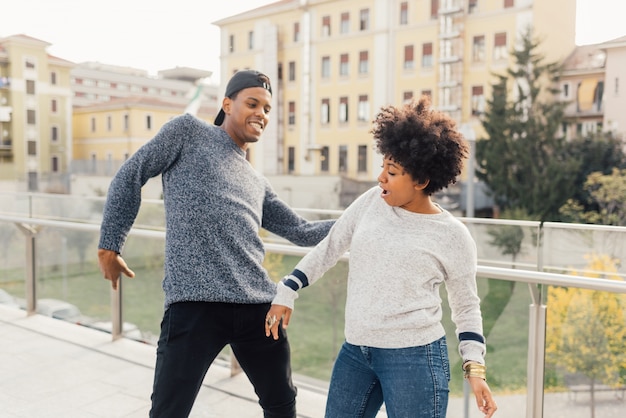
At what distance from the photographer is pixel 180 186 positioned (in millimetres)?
2107

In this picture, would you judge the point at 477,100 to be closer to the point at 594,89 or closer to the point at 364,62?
the point at 594,89

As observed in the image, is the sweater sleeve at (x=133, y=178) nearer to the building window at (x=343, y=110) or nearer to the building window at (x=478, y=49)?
the building window at (x=478, y=49)

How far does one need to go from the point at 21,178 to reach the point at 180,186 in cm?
4873

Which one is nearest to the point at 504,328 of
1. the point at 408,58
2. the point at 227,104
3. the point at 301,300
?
the point at 301,300

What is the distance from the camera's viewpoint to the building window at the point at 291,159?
1503 inches

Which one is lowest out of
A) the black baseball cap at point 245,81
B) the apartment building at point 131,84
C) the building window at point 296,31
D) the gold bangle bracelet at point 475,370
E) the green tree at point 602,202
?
the green tree at point 602,202

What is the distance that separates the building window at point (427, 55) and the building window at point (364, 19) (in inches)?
156

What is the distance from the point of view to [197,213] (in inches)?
82.1

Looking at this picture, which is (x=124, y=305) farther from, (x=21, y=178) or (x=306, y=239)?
(x=21, y=178)

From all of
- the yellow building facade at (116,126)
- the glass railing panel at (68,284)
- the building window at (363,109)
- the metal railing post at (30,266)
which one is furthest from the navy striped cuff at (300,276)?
the yellow building facade at (116,126)

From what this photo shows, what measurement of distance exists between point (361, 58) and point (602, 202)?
1476cm

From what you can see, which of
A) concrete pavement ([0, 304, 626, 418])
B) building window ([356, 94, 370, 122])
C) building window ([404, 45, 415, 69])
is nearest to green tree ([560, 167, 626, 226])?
building window ([404, 45, 415, 69])

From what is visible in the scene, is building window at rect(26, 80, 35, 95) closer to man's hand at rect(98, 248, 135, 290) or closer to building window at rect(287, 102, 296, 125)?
building window at rect(287, 102, 296, 125)

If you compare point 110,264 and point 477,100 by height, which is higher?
point 477,100
